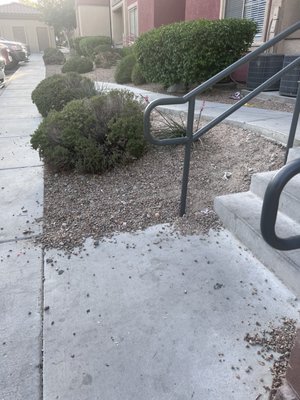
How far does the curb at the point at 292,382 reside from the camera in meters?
1.43

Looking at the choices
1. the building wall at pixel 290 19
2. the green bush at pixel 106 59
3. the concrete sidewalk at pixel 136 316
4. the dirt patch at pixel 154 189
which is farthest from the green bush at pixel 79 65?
the concrete sidewalk at pixel 136 316

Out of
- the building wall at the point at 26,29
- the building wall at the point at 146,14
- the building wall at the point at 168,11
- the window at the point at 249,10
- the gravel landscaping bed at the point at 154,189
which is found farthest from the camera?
the building wall at the point at 26,29

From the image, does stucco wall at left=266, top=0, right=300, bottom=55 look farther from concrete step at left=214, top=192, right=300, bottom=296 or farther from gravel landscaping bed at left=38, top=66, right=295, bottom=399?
concrete step at left=214, top=192, right=300, bottom=296

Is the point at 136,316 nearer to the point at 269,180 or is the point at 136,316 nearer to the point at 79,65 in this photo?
the point at 269,180

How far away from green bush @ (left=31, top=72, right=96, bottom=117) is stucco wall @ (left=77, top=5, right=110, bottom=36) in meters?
21.4

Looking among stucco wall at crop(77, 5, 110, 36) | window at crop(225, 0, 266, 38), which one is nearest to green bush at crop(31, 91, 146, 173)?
window at crop(225, 0, 266, 38)

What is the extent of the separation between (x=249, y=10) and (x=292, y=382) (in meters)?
8.07

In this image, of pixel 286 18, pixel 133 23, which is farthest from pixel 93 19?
pixel 286 18

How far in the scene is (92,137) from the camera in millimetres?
4000

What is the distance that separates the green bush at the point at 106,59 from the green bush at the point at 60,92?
9.51 meters

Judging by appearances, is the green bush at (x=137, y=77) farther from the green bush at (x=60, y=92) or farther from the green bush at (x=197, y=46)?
the green bush at (x=60, y=92)

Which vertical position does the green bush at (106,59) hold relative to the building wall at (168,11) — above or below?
below

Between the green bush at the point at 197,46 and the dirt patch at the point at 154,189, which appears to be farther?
the green bush at the point at 197,46

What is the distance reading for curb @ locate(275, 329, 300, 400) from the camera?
1.43 m
